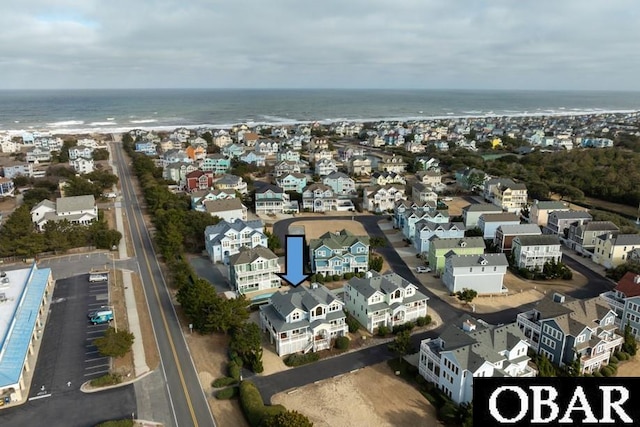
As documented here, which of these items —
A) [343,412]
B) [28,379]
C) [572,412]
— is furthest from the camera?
[28,379]

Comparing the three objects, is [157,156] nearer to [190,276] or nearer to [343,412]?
[190,276]

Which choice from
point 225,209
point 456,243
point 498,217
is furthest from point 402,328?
point 225,209

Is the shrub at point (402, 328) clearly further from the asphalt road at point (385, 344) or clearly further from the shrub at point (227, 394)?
the shrub at point (227, 394)

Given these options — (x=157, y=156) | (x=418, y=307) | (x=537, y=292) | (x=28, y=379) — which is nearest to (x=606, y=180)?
(x=537, y=292)

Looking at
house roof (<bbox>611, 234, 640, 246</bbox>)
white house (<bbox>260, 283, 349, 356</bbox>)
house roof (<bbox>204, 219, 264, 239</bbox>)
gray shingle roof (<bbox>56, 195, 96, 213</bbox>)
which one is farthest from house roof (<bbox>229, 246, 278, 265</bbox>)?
house roof (<bbox>611, 234, 640, 246</bbox>)

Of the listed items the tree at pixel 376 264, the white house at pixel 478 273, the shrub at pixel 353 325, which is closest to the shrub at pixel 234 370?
the shrub at pixel 353 325

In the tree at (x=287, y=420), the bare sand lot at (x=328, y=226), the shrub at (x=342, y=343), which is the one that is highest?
the bare sand lot at (x=328, y=226)

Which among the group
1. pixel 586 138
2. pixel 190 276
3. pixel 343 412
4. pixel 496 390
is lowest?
pixel 343 412
